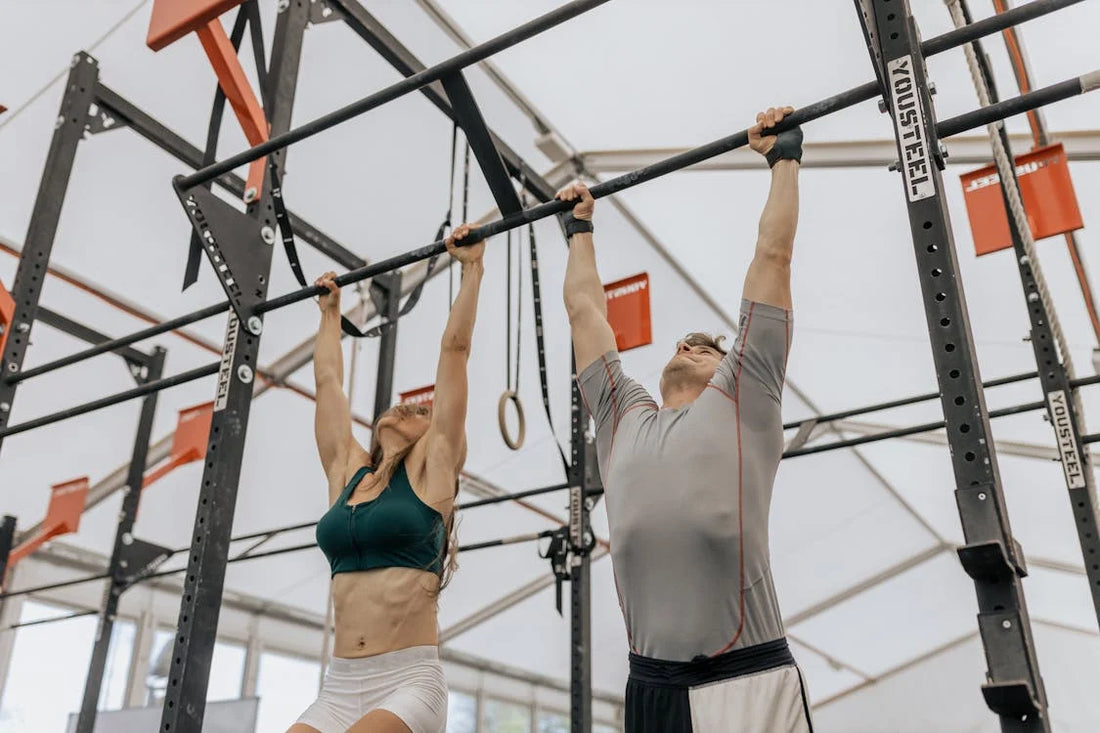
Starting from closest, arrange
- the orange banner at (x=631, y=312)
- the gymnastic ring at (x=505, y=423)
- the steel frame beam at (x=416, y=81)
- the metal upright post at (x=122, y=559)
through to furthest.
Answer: the steel frame beam at (x=416, y=81) < the gymnastic ring at (x=505, y=423) < the orange banner at (x=631, y=312) < the metal upright post at (x=122, y=559)

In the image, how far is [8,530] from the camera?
4.07 meters

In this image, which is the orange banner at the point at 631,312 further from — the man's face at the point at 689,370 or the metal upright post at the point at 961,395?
the metal upright post at the point at 961,395

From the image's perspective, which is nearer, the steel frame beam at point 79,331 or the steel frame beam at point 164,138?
the steel frame beam at point 164,138

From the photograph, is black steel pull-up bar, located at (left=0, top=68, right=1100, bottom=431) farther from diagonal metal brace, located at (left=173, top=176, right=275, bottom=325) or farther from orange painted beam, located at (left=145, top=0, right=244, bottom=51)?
orange painted beam, located at (left=145, top=0, right=244, bottom=51)

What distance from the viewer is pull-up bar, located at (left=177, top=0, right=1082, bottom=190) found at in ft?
4.83

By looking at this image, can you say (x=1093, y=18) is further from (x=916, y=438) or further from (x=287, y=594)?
(x=287, y=594)

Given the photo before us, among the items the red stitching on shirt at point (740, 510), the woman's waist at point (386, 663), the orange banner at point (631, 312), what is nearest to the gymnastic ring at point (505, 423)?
the woman's waist at point (386, 663)

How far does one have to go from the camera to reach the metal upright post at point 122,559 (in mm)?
4297

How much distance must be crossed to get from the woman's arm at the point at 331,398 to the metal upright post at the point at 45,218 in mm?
1105

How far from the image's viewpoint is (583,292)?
190 cm

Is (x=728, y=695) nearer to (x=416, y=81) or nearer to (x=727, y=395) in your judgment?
(x=727, y=395)

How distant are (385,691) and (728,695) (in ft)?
3.10

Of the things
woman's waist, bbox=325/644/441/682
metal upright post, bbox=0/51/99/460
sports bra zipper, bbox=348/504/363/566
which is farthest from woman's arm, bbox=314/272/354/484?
metal upright post, bbox=0/51/99/460

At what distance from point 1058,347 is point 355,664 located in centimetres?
262
